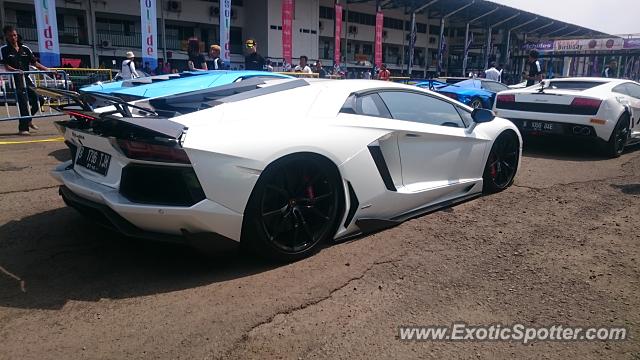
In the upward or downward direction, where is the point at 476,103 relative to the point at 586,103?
downward

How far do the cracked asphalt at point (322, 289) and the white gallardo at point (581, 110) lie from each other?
3.32 m

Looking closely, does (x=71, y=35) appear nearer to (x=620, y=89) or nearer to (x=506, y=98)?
(x=506, y=98)

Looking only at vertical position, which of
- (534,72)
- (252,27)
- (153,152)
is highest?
(252,27)

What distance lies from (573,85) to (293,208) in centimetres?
688

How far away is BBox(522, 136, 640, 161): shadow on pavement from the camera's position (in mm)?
7574

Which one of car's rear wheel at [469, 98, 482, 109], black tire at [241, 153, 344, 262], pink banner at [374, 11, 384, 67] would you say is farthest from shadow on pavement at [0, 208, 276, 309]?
pink banner at [374, 11, 384, 67]

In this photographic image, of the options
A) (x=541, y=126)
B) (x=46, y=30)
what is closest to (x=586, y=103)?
(x=541, y=126)

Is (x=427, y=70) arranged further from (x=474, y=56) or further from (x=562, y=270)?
(x=562, y=270)

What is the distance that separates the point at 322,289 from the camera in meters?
2.91

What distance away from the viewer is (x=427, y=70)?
205 ft

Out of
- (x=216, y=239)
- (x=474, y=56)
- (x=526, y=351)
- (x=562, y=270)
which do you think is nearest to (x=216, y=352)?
(x=216, y=239)

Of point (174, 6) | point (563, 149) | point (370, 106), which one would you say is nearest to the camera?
point (370, 106)

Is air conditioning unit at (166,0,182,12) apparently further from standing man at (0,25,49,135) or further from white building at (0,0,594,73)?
standing man at (0,25,49,135)

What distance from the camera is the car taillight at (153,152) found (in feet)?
8.80
